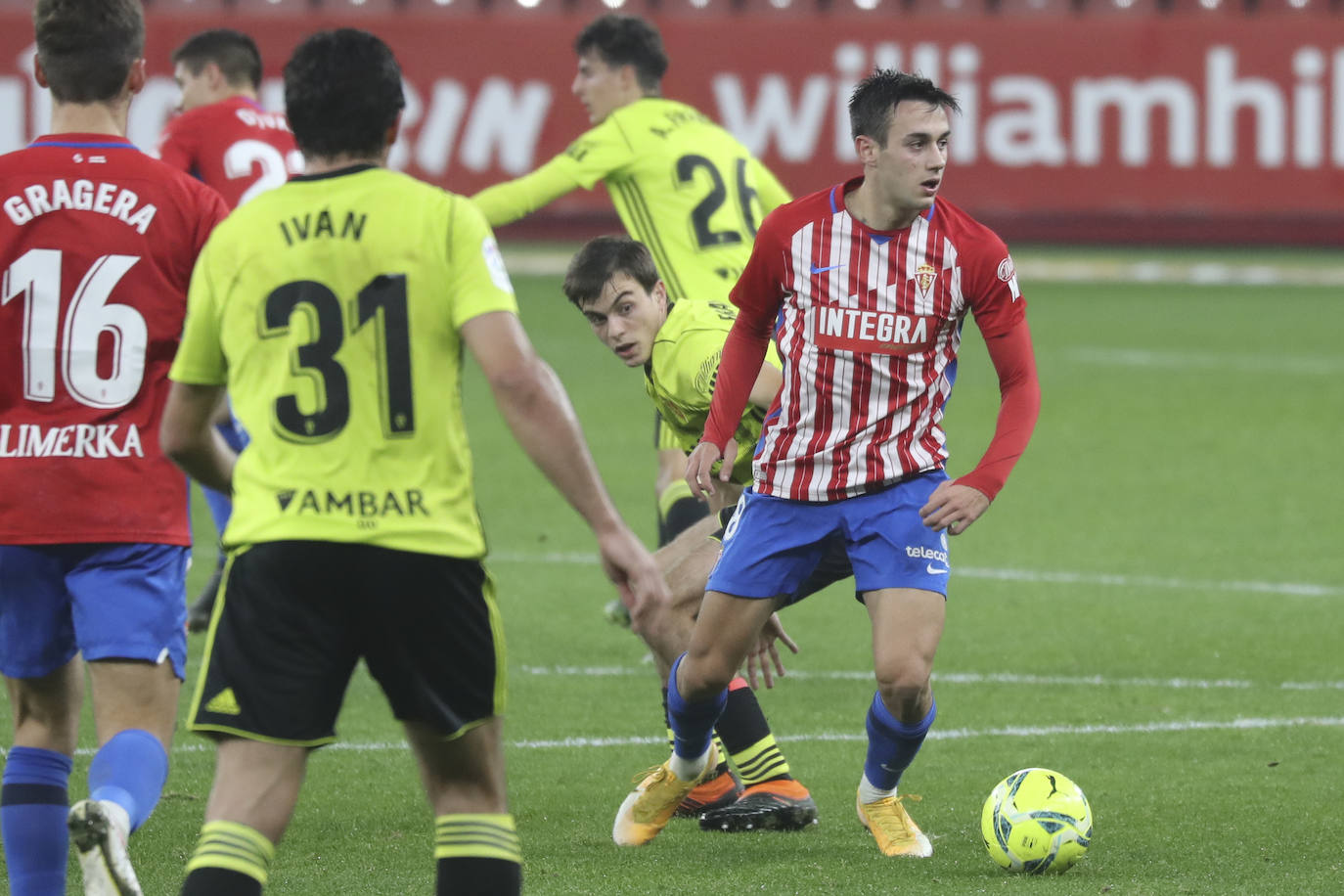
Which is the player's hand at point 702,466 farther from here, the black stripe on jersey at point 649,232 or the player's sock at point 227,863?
the black stripe on jersey at point 649,232

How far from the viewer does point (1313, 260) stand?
24.5m

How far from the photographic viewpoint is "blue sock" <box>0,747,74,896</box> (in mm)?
4332

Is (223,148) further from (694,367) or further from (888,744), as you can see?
(888,744)

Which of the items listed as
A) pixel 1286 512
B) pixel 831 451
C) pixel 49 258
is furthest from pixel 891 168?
pixel 1286 512

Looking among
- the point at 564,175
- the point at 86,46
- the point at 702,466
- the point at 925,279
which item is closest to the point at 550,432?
the point at 86,46

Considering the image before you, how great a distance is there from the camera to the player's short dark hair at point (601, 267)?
5770 mm

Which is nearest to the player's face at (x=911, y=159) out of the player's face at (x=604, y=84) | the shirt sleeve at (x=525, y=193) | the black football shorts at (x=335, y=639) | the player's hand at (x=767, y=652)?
the player's hand at (x=767, y=652)

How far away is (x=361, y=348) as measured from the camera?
3.64 metres

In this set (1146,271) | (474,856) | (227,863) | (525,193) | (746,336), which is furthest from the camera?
(1146,271)

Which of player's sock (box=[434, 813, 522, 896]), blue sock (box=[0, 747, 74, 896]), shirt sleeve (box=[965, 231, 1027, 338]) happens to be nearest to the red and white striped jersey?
shirt sleeve (box=[965, 231, 1027, 338])

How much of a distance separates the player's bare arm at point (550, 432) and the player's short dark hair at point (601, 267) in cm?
215

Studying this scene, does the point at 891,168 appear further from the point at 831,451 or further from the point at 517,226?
the point at 517,226

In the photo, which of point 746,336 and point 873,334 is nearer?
point 873,334

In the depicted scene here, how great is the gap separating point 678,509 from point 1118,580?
2679mm
